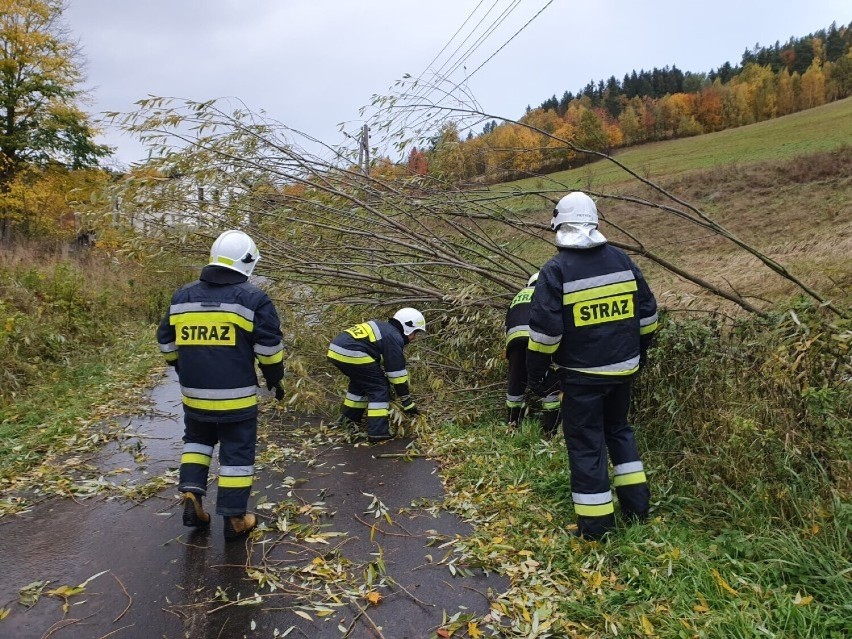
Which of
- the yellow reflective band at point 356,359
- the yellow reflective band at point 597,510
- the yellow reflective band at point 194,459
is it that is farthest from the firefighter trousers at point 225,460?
the yellow reflective band at point 597,510

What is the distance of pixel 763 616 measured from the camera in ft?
7.20

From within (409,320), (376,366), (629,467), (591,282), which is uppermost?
(591,282)

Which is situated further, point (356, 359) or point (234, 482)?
point (356, 359)

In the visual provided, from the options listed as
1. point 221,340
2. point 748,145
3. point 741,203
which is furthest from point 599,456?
point 748,145

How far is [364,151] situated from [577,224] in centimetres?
394

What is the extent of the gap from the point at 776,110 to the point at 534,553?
5208 centimetres

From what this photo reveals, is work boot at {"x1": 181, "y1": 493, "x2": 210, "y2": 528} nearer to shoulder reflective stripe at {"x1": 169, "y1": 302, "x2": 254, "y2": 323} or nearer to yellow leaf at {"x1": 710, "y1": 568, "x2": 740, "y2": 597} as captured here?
shoulder reflective stripe at {"x1": 169, "y1": 302, "x2": 254, "y2": 323}

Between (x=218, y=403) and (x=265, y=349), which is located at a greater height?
(x=265, y=349)

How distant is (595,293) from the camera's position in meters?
A: 2.99

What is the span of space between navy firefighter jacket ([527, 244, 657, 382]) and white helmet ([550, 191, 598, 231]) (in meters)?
0.17

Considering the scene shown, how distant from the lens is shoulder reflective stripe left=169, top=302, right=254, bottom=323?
320cm

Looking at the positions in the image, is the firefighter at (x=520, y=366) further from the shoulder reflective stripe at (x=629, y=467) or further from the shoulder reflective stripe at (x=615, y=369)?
the shoulder reflective stripe at (x=615, y=369)

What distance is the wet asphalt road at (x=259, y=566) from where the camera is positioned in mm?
2475

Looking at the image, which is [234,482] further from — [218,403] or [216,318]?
[216,318]
